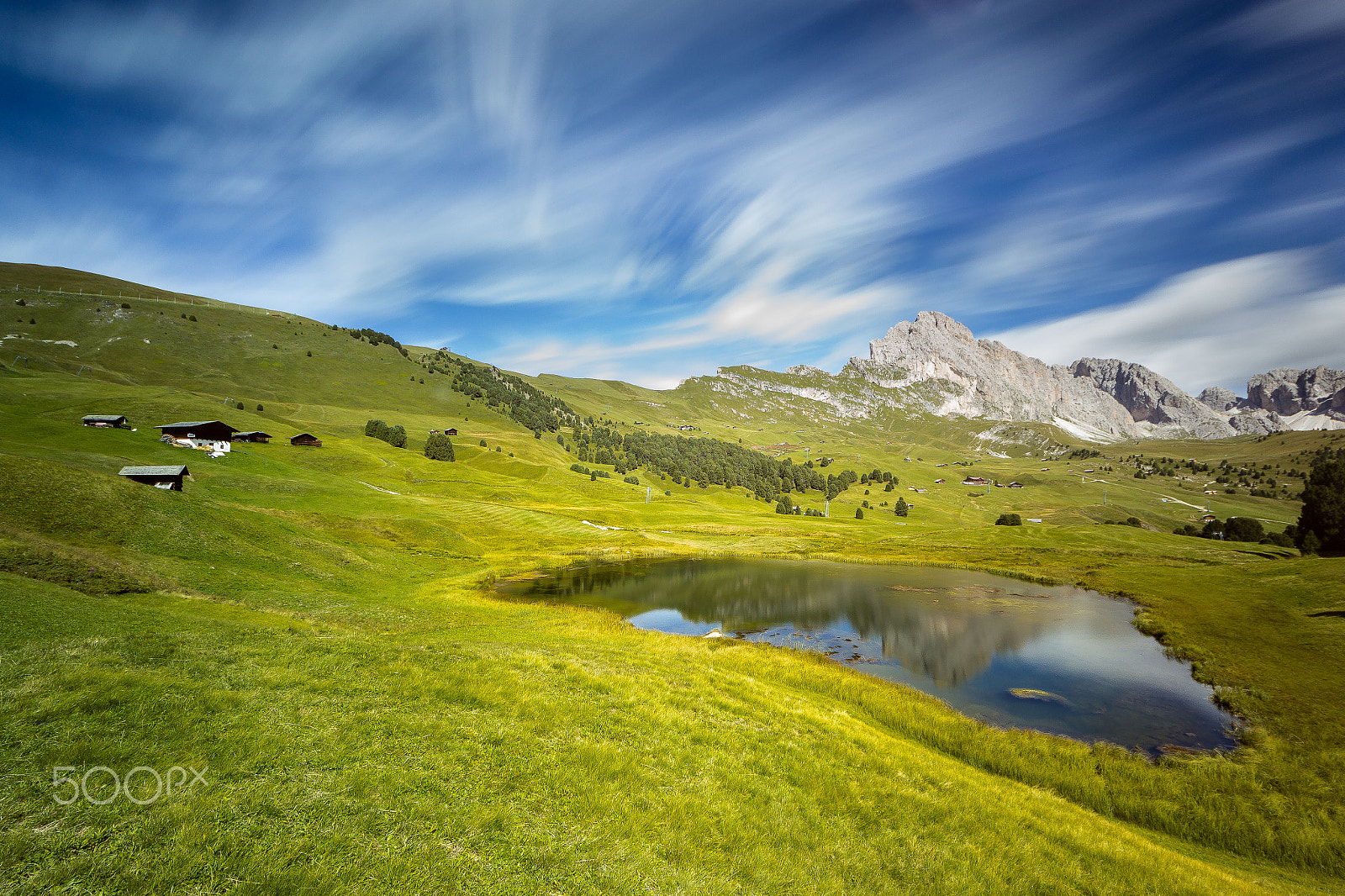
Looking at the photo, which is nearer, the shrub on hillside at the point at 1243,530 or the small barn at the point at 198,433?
the small barn at the point at 198,433

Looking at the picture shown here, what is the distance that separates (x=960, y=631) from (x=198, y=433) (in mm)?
121414

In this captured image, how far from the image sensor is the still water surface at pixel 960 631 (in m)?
29.0

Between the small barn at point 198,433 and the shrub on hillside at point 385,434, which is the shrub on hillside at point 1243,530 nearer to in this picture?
the small barn at point 198,433

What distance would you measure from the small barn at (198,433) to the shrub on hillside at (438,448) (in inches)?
2227

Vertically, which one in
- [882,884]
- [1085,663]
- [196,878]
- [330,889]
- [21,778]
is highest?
[21,778]

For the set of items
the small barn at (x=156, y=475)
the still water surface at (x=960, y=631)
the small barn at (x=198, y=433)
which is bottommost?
the still water surface at (x=960, y=631)

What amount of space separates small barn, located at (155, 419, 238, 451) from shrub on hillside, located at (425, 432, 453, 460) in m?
56.6

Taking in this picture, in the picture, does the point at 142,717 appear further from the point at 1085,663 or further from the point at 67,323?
the point at 67,323

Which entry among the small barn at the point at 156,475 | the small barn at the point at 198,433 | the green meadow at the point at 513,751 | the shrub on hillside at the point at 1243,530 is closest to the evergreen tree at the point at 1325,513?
the green meadow at the point at 513,751

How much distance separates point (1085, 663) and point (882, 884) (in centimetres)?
3941

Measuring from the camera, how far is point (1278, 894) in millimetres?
13938

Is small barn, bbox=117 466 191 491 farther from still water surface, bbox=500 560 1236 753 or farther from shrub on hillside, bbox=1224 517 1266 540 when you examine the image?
shrub on hillside, bbox=1224 517 1266 540

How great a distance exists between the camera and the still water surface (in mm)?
29016

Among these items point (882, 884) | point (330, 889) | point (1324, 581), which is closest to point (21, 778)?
point (330, 889)
